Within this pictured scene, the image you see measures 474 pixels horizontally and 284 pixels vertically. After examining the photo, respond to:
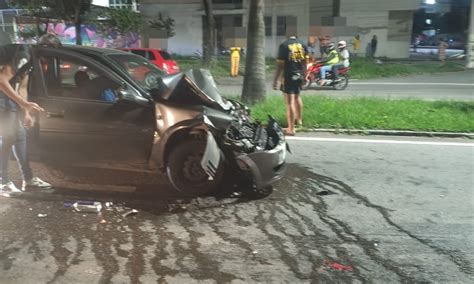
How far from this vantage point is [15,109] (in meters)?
5.19

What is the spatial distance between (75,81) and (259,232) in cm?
263

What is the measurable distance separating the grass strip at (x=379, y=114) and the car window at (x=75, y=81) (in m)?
4.54

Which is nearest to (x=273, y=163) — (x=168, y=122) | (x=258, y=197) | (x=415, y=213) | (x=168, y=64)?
(x=258, y=197)

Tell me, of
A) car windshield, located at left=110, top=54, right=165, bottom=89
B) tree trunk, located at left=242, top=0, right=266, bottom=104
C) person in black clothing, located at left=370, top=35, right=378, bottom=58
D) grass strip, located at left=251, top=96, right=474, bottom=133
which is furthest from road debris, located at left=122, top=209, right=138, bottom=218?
person in black clothing, located at left=370, top=35, right=378, bottom=58

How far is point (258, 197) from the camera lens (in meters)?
5.33

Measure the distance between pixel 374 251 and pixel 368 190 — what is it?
1690 mm

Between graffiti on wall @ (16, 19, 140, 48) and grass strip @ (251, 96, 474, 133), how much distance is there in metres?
21.0

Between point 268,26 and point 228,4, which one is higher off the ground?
point 228,4

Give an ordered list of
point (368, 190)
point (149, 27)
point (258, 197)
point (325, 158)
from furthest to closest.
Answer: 1. point (149, 27)
2. point (325, 158)
3. point (368, 190)
4. point (258, 197)

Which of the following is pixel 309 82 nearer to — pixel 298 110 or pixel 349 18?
pixel 298 110

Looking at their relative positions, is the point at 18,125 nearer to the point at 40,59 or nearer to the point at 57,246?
the point at 40,59

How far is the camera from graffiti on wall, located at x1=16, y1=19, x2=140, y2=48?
28422 millimetres

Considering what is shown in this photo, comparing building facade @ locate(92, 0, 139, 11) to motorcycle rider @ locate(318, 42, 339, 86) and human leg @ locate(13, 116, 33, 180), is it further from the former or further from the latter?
human leg @ locate(13, 116, 33, 180)

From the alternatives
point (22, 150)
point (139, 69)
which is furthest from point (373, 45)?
point (22, 150)
